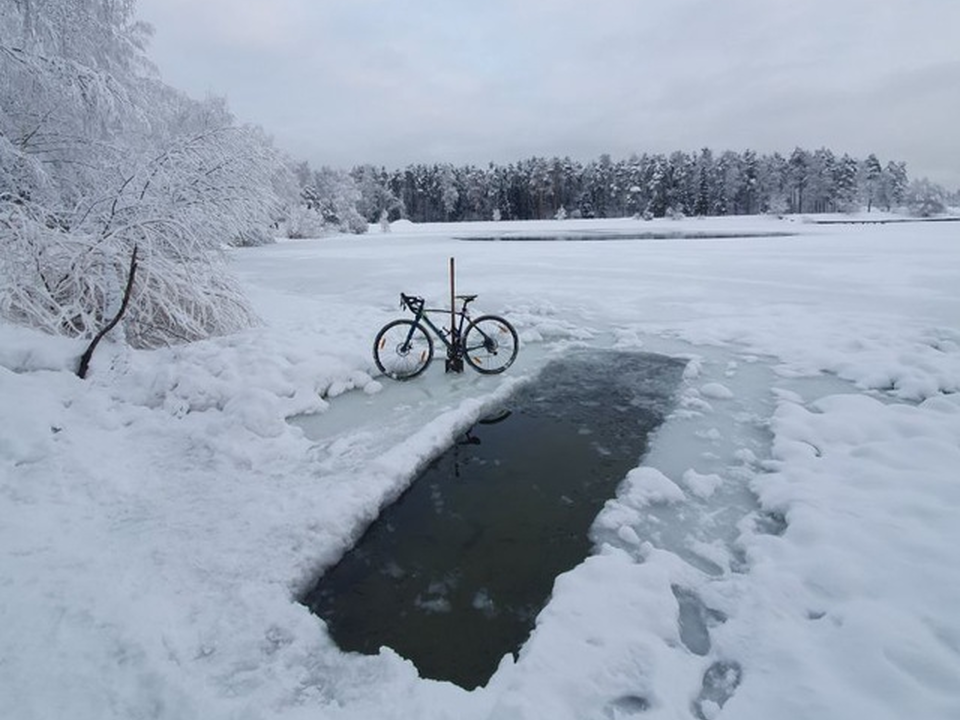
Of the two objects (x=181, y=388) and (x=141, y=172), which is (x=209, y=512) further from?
(x=141, y=172)

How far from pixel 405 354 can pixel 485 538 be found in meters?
3.76

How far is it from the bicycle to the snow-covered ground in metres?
0.26

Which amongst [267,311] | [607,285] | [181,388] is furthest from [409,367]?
[607,285]

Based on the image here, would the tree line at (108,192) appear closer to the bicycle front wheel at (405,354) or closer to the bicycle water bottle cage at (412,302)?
the bicycle front wheel at (405,354)

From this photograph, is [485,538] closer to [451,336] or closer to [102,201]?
[451,336]

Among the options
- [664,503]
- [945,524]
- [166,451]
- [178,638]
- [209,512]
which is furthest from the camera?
[166,451]

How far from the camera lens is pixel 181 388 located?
18.1ft

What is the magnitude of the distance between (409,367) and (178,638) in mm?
4710

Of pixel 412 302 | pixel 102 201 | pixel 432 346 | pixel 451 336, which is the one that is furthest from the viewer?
pixel 102 201

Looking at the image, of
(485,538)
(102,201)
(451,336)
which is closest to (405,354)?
(451,336)

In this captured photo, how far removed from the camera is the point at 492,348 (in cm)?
706

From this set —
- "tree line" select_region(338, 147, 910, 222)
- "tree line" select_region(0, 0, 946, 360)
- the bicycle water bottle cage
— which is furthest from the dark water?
"tree line" select_region(338, 147, 910, 222)

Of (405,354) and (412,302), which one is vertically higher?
(412,302)

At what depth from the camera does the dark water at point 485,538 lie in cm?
288
